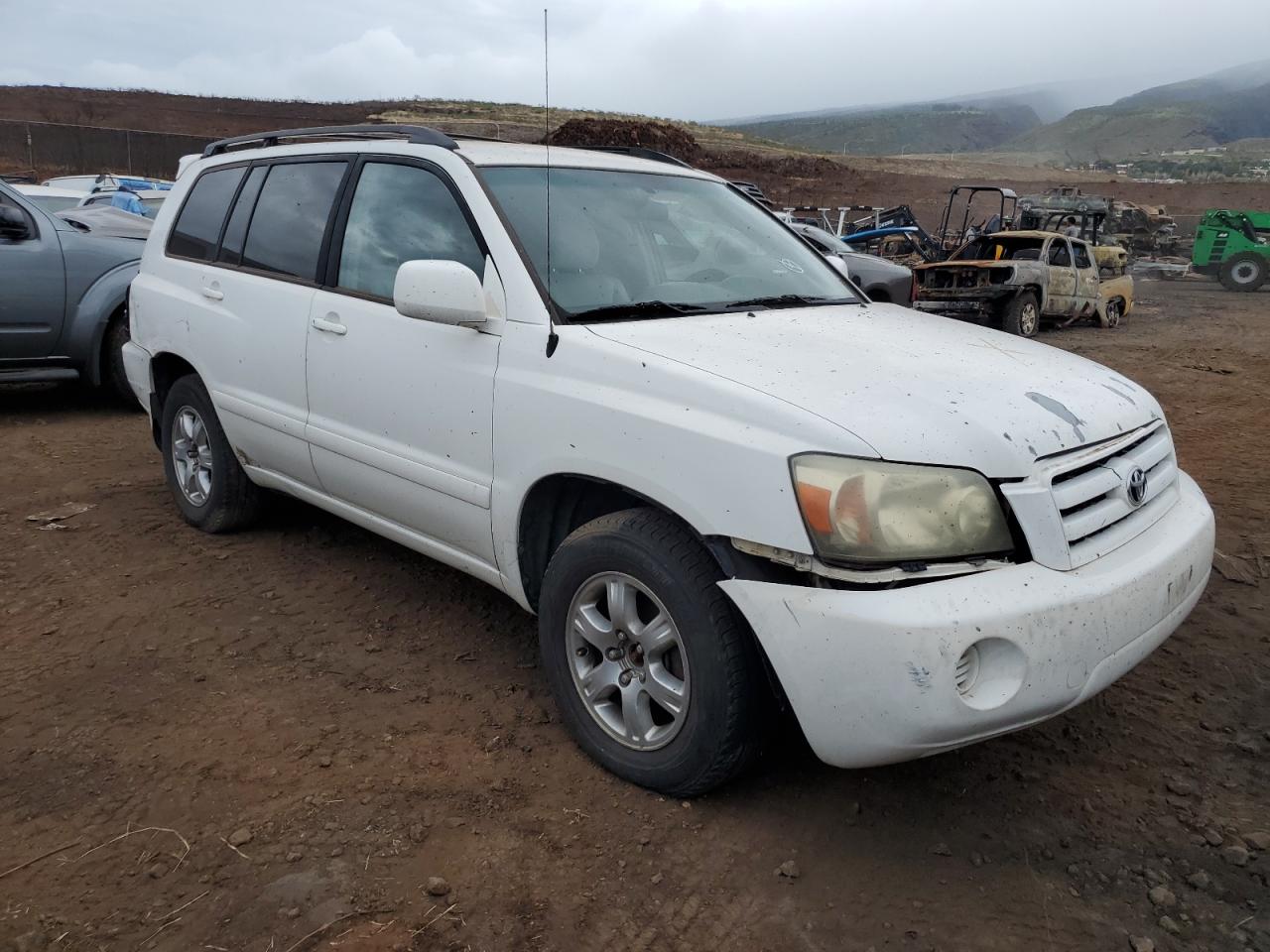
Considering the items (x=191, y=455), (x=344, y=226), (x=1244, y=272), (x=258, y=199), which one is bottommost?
(x=191, y=455)

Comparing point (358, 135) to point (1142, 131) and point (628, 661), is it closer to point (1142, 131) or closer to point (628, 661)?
point (628, 661)

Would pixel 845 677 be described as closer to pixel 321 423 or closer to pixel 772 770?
pixel 772 770

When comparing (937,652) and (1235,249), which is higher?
(1235,249)

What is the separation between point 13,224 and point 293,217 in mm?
4247

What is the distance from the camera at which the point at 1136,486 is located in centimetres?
265

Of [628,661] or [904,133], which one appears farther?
[904,133]

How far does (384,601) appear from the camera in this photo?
4070mm

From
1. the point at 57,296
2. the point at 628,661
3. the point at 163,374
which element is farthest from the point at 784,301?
the point at 57,296

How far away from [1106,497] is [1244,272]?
2259 centimetres

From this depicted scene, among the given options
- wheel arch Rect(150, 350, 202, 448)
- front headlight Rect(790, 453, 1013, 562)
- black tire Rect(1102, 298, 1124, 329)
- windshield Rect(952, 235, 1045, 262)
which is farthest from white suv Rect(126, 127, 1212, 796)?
black tire Rect(1102, 298, 1124, 329)

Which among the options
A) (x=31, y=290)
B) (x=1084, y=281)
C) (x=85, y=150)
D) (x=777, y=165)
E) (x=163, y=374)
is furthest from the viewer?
(x=777, y=165)

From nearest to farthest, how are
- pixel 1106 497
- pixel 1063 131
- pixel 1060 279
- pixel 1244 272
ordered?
1. pixel 1106 497
2. pixel 1060 279
3. pixel 1244 272
4. pixel 1063 131

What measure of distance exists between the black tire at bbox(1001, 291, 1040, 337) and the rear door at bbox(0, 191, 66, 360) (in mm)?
11032

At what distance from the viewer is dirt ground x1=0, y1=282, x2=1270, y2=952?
2.29m
